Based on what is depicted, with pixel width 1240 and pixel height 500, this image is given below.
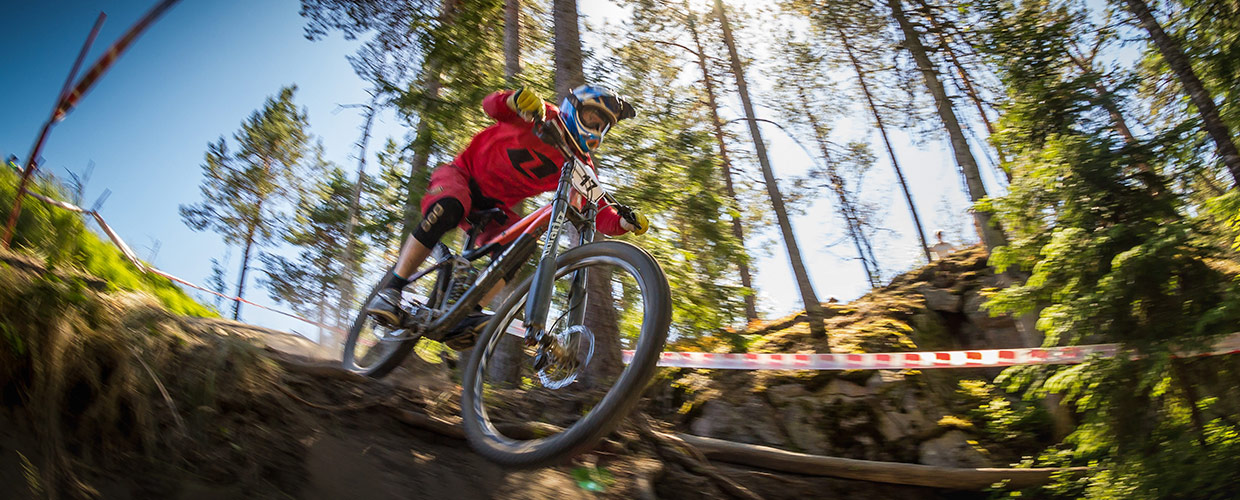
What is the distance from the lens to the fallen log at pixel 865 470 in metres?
3.92

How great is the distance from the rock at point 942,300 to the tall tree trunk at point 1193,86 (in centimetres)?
688

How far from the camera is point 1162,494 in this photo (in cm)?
408

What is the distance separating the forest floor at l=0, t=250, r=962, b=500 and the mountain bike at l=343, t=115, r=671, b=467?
0.82 ft

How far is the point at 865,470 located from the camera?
14.1ft

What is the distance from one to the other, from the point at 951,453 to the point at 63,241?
7.63 meters

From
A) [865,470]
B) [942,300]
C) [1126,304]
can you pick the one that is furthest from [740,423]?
[942,300]

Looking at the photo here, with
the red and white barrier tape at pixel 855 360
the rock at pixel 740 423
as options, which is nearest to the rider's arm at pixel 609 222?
the red and white barrier tape at pixel 855 360

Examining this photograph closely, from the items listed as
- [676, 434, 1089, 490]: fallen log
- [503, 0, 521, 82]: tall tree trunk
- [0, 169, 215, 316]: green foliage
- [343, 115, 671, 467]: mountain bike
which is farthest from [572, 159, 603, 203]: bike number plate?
[503, 0, 521, 82]: tall tree trunk

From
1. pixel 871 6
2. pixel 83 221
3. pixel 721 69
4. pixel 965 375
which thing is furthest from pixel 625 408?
pixel 721 69

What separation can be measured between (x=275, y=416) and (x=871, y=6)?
11282mm

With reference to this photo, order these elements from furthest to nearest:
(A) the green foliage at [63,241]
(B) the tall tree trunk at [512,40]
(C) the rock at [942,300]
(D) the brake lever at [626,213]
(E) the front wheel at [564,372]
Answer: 1. (C) the rock at [942,300]
2. (B) the tall tree trunk at [512,40]
3. (D) the brake lever at [626,213]
4. (A) the green foliage at [63,241]
5. (E) the front wheel at [564,372]

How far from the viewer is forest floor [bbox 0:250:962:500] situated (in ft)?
5.74

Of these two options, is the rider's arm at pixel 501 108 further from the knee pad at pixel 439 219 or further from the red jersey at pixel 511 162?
the knee pad at pixel 439 219

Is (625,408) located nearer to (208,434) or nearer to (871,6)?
(208,434)
